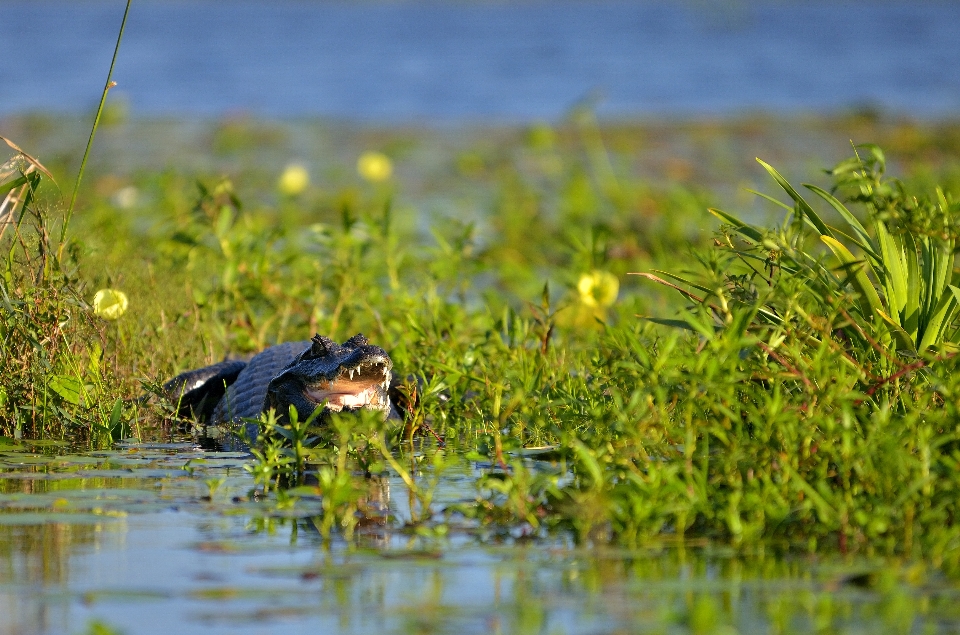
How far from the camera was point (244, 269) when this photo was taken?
5934 mm

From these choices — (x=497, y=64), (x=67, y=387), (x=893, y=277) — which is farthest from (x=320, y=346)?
(x=497, y=64)

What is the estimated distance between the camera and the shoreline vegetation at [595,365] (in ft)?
9.73

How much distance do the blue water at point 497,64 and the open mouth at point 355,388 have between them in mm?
3995

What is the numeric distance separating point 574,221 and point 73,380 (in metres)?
6.03

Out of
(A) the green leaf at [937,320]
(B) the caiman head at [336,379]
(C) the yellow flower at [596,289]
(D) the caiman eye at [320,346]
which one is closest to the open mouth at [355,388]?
(B) the caiman head at [336,379]

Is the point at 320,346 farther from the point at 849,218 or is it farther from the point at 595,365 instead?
the point at 849,218

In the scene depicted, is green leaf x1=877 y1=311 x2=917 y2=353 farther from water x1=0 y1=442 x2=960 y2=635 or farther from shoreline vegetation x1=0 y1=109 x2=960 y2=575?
water x1=0 y1=442 x2=960 y2=635

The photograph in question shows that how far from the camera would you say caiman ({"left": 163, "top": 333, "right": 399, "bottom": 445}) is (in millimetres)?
4434

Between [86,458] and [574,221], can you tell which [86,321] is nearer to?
[86,458]

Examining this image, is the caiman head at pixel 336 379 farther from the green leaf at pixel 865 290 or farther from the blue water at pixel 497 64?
the blue water at pixel 497 64

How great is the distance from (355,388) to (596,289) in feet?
5.47

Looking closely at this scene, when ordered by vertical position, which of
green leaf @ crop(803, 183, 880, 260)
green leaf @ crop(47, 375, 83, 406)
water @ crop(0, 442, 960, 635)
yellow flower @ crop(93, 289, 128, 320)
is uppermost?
green leaf @ crop(803, 183, 880, 260)

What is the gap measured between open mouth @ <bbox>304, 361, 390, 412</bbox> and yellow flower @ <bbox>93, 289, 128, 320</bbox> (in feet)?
2.86

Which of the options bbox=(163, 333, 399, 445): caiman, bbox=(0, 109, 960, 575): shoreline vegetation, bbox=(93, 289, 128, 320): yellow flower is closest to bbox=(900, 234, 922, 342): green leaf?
bbox=(0, 109, 960, 575): shoreline vegetation
